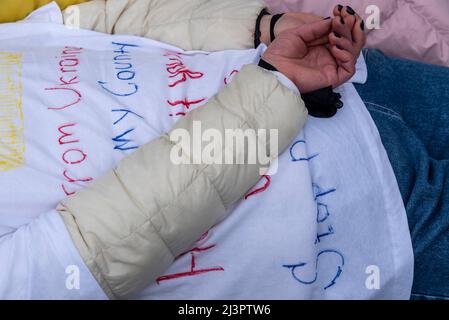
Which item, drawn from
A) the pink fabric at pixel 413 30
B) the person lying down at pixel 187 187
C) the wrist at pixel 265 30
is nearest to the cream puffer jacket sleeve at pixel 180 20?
the wrist at pixel 265 30

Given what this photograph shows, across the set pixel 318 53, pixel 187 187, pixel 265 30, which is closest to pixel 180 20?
pixel 265 30

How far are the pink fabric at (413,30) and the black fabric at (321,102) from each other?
0.96 ft

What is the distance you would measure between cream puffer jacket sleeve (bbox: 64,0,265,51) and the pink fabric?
0.22m

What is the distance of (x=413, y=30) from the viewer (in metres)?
0.98

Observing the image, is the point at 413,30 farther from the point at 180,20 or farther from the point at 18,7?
the point at 18,7

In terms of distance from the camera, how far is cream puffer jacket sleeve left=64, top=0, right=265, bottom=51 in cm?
90

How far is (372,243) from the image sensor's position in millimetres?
707

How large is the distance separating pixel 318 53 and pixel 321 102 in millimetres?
114

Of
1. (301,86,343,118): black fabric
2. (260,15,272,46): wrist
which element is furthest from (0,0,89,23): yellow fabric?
(301,86,343,118): black fabric

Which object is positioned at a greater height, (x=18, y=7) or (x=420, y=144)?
(x=18, y=7)

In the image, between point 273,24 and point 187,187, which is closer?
point 187,187

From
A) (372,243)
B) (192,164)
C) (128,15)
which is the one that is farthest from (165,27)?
(372,243)

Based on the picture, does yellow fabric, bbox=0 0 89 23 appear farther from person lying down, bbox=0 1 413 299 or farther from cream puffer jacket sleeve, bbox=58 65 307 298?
cream puffer jacket sleeve, bbox=58 65 307 298
